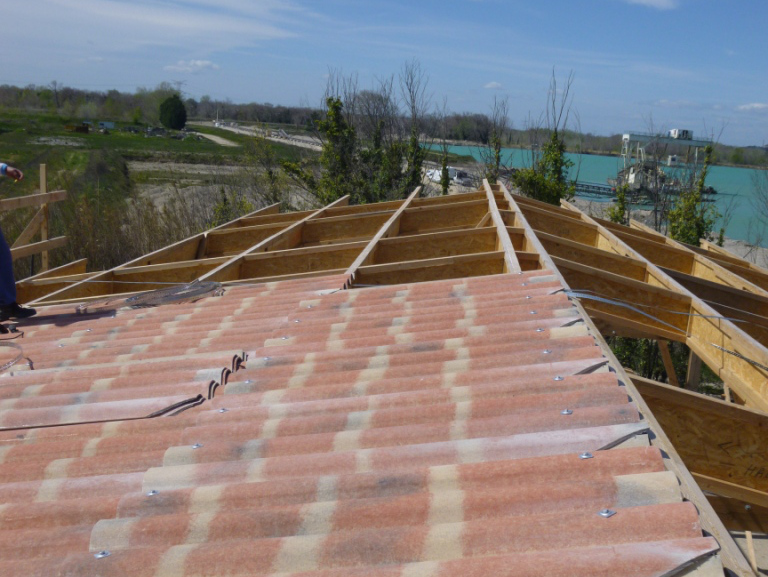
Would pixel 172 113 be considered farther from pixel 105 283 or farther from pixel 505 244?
pixel 505 244

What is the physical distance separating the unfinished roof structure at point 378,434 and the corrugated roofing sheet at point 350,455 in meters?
0.01

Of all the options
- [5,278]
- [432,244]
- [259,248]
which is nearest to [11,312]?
[5,278]

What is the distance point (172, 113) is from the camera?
105250 millimetres

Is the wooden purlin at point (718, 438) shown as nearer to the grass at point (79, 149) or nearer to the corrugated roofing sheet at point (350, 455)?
the corrugated roofing sheet at point (350, 455)

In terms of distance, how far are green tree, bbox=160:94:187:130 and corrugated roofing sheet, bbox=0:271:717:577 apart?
109272mm

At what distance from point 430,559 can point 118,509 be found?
4.97 ft

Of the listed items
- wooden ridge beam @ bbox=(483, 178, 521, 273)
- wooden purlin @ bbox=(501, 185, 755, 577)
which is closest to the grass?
wooden ridge beam @ bbox=(483, 178, 521, 273)

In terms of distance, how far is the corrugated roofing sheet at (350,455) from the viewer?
7.36 ft

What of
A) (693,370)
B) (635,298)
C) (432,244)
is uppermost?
(432,244)

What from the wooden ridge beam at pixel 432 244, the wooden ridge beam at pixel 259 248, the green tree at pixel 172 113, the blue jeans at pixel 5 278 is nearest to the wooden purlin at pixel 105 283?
the wooden ridge beam at pixel 259 248

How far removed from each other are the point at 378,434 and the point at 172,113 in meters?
113

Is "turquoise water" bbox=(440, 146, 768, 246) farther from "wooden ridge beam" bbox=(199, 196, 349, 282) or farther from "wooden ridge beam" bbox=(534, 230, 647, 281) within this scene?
"wooden ridge beam" bbox=(534, 230, 647, 281)

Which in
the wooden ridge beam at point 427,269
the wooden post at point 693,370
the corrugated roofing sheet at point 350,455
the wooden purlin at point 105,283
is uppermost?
the wooden ridge beam at point 427,269

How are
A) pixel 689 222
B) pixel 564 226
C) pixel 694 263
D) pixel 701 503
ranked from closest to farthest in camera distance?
pixel 701 503, pixel 694 263, pixel 564 226, pixel 689 222
